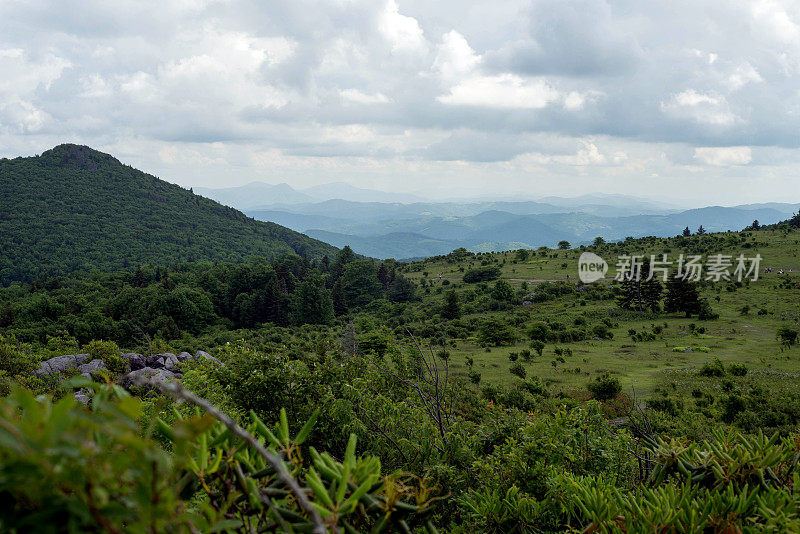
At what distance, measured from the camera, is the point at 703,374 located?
2055 centimetres

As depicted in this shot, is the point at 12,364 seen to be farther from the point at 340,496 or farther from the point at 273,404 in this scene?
the point at 340,496

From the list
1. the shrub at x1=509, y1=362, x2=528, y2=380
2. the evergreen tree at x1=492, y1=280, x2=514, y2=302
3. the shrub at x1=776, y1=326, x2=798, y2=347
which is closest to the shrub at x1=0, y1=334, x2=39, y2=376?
the shrub at x1=509, y1=362, x2=528, y2=380

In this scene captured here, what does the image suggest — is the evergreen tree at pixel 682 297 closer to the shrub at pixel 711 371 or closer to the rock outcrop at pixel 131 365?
the shrub at pixel 711 371

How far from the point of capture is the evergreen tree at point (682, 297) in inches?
1388

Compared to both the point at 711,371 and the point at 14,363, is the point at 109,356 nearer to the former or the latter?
the point at 14,363

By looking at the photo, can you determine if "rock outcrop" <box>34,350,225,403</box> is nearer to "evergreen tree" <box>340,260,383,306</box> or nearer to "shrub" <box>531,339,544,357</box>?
→ "shrub" <box>531,339,544,357</box>

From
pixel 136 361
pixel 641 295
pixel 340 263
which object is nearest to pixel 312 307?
pixel 340 263

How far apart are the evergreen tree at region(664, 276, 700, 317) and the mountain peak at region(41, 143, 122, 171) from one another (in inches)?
6551

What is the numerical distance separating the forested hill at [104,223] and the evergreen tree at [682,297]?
76545 millimetres

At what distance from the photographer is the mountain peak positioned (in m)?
139

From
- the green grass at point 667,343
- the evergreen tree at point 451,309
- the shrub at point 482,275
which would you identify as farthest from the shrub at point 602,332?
the shrub at point 482,275

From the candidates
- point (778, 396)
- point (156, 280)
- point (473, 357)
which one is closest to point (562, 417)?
point (778, 396)

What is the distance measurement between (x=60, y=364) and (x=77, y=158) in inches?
6106

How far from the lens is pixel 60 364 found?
21.2m
